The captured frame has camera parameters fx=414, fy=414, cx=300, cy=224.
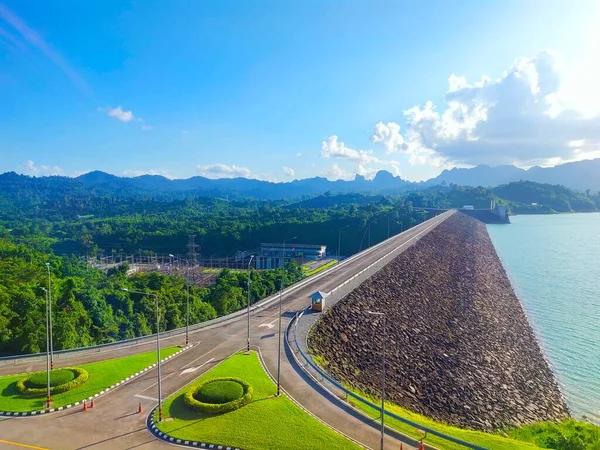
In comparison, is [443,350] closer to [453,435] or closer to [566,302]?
[453,435]

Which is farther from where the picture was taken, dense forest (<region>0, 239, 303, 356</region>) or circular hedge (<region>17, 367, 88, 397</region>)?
dense forest (<region>0, 239, 303, 356</region>)

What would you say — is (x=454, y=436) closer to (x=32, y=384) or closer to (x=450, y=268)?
(x=32, y=384)

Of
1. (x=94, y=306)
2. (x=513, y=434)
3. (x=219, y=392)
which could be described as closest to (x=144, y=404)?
(x=219, y=392)

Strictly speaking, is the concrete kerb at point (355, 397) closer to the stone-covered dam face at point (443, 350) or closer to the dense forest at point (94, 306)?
the stone-covered dam face at point (443, 350)

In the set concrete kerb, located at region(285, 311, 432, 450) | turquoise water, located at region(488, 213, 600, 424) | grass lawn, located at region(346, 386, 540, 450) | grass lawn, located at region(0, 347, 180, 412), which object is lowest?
turquoise water, located at region(488, 213, 600, 424)

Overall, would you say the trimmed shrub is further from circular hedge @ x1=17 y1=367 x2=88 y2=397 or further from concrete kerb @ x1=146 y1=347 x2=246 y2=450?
circular hedge @ x1=17 y1=367 x2=88 y2=397

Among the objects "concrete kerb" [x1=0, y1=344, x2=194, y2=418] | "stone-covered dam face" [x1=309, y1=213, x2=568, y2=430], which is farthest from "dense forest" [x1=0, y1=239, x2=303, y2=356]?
"stone-covered dam face" [x1=309, y1=213, x2=568, y2=430]

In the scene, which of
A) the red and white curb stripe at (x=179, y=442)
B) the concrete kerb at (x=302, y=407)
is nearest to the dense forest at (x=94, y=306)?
the concrete kerb at (x=302, y=407)

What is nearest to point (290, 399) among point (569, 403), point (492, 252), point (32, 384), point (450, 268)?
point (32, 384)
